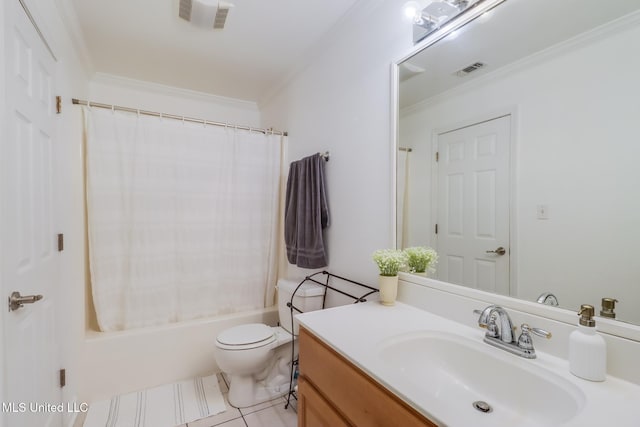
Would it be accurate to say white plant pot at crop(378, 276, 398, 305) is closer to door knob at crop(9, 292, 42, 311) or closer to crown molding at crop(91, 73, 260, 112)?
door knob at crop(9, 292, 42, 311)

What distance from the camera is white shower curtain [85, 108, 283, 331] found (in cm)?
203

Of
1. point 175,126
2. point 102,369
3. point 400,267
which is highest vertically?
point 175,126

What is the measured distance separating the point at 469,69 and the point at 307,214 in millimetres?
1227

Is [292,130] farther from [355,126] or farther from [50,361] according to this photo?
[50,361]

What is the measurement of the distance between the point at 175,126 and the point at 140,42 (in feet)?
1.91

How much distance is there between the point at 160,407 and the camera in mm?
1849

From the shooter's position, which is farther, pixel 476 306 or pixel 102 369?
pixel 102 369

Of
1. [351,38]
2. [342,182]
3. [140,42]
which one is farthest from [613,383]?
[140,42]

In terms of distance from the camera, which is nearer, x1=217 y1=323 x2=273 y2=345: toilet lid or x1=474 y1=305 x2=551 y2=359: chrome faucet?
x1=474 y1=305 x2=551 y2=359: chrome faucet

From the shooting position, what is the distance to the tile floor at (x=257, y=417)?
1.71 meters

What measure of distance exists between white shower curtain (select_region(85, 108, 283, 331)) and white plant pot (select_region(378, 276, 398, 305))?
56.0 inches

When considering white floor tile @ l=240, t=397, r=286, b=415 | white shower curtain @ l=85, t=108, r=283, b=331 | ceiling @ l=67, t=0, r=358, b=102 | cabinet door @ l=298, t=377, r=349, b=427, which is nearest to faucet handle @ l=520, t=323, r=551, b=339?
cabinet door @ l=298, t=377, r=349, b=427

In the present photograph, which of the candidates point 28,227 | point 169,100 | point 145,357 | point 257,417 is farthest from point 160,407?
point 169,100

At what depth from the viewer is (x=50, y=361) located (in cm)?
142
